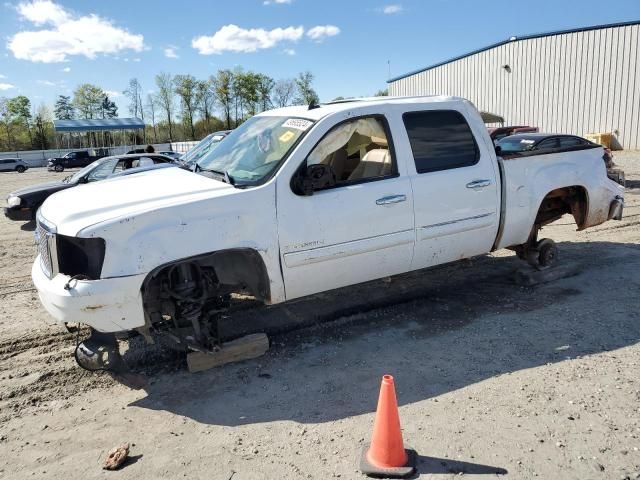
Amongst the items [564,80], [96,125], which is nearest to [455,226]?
[564,80]

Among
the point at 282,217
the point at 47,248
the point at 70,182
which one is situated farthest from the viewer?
the point at 70,182

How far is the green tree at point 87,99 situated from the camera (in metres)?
82.5

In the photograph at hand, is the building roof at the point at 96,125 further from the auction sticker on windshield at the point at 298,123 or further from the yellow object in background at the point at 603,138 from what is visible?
the auction sticker on windshield at the point at 298,123

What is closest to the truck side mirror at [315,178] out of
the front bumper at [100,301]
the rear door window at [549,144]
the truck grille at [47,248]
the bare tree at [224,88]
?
the front bumper at [100,301]

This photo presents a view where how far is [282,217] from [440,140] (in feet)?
6.20

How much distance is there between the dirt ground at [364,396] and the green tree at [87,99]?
286 ft

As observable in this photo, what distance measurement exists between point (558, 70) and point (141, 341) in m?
33.2

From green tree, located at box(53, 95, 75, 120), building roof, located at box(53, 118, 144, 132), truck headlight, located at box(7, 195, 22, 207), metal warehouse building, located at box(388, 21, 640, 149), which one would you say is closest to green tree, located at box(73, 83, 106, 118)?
green tree, located at box(53, 95, 75, 120)

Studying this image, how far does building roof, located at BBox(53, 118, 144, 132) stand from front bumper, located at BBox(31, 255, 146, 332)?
56.6 m

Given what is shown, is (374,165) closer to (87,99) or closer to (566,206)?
(566,206)

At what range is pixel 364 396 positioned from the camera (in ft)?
12.6

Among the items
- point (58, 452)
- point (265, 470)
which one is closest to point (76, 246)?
point (58, 452)

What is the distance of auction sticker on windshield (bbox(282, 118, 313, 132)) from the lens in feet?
14.8

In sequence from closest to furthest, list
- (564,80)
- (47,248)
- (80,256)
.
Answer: (80,256), (47,248), (564,80)
